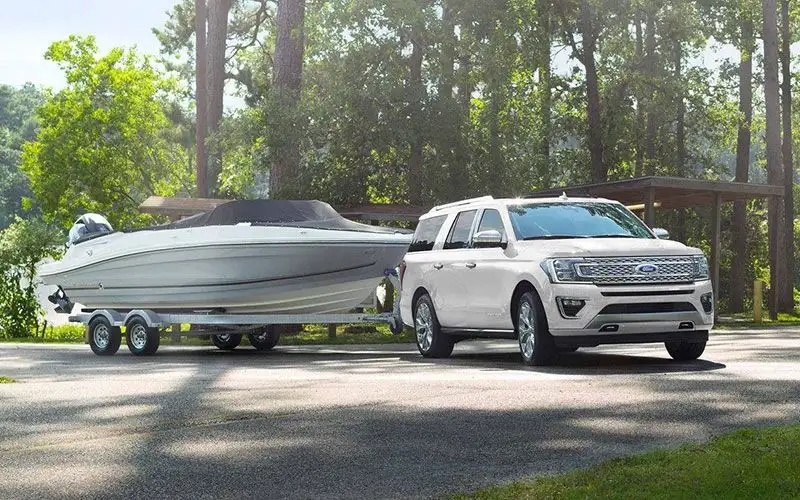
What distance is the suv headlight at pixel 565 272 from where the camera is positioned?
13836 mm

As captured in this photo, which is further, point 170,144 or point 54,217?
point 170,144

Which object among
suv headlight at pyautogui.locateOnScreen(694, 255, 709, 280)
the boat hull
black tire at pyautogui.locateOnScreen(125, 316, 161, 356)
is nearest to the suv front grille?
suv headlight at pyautogui.locateOnScreen(694, 255, 709, 280)

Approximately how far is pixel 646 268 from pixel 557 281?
1017mm

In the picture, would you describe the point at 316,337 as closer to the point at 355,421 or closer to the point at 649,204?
the point at 649,204

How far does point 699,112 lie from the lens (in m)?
40.7

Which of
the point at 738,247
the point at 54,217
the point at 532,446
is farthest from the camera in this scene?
the point at 54,217

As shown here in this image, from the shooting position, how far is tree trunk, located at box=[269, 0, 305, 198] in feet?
95.7

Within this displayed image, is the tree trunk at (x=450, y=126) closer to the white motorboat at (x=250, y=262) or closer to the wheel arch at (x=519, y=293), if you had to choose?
the white motorboat at (x=250, y=262)

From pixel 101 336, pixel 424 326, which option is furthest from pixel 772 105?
pixel 101 336

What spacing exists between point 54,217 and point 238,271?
38383mm

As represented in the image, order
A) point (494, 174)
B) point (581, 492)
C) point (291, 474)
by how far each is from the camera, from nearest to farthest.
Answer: point (581, 492) → point (291, 474) → point (494, 174)

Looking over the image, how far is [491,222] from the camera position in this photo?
16000 millimetres

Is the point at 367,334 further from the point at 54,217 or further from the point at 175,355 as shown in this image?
the point at 54,217

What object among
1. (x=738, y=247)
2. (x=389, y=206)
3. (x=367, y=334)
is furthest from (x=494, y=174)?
(x=738, y=247)
